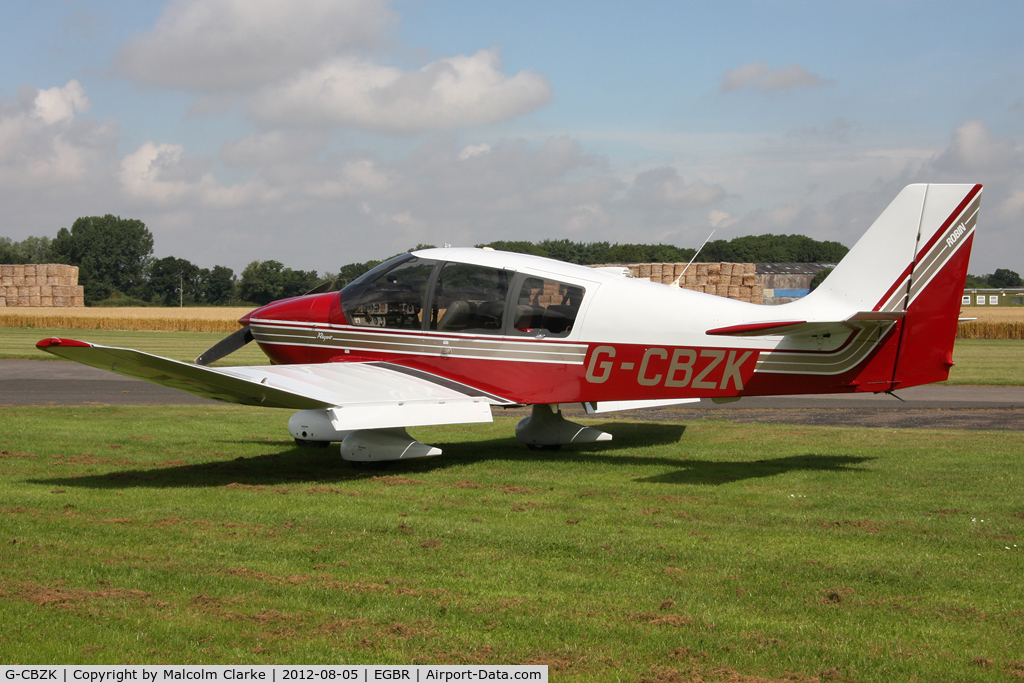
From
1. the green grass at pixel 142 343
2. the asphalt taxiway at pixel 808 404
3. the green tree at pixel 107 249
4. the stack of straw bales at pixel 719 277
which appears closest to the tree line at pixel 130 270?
the green tree at pixel 107 249

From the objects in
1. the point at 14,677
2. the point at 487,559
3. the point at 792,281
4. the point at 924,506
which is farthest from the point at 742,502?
the point at 792,281

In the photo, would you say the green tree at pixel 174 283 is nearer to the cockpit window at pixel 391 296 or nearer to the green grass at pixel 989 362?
the green grass at pixel 989 362

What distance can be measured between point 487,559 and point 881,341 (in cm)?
485

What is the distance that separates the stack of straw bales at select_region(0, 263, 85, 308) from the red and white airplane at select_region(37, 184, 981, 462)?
49.7 metres

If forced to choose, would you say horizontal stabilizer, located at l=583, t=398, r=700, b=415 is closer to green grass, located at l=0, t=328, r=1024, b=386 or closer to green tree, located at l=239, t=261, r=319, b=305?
green grass, located at l=0, t=328, r=1024, b=386

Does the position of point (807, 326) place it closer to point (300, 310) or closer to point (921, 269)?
point (921, 269)

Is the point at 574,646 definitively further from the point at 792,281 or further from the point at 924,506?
the point at 792,281

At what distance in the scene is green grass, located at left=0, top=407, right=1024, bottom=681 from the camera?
158 inches

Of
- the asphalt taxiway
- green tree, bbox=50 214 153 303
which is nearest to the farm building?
the asphalt taxiway

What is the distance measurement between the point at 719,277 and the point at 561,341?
1287 inches

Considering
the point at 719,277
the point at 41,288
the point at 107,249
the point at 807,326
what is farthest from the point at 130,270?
the point at 807,326

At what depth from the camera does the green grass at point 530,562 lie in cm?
402

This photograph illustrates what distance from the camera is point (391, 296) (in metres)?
10.2

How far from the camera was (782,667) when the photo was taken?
384 cm
